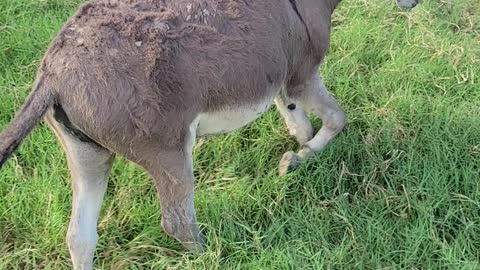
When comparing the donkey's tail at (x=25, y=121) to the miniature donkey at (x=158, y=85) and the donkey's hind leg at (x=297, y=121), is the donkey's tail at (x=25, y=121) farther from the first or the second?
the donkey's hind leg at (x=297, y=121)

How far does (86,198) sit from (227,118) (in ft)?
2.20

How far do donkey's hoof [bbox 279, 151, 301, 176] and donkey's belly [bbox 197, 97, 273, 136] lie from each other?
1.49 ft

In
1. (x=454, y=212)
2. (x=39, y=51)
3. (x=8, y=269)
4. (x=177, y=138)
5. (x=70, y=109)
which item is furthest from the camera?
(x=39, y=51)

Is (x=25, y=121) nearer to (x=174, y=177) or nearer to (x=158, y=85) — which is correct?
(x=158, y=85)

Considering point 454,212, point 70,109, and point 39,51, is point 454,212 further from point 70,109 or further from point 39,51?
point 39,51

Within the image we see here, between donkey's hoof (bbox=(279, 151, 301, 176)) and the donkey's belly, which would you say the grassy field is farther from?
the donkey's belly

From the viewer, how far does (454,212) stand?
328 centimetres

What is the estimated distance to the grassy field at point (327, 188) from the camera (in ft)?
10.2

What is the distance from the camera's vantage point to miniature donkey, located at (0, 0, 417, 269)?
254 centimetres

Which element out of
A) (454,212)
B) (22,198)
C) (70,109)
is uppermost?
(70,109)

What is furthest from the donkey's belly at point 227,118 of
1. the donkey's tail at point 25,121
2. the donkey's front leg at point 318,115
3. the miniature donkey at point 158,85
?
the donkey's tail at point 25,121

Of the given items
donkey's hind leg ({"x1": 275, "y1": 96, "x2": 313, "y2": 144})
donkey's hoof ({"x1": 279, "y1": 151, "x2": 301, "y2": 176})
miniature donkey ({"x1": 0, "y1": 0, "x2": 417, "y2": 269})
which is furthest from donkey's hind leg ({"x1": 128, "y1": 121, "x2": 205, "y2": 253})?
donkey's hind leg ({"x1": 275, "y1": 96, "x2": 313, "y2": 144})

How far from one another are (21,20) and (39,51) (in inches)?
16.1

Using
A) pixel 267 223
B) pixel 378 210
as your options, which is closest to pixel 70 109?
pixel 267 223
